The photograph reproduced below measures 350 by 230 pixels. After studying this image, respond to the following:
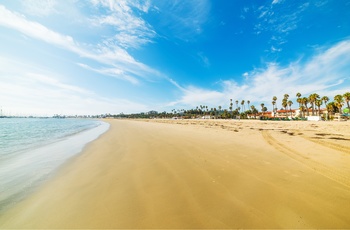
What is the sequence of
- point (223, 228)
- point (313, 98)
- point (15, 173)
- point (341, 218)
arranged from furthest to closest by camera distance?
point (313, 98) < point (15, 173) < point (341, 218) < point (223, 228)

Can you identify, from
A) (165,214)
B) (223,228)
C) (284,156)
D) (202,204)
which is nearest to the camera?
(223,228)

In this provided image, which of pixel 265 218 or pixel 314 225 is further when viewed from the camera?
pixel 265 218

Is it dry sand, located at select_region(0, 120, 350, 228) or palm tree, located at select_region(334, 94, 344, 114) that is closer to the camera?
dry sand, located at select_region(0, 120, 350, 228)

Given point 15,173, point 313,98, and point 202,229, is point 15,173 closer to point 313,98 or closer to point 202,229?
point 202,229

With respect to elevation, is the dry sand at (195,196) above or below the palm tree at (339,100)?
below

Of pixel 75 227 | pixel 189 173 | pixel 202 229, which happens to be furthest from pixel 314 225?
pixel 75 227

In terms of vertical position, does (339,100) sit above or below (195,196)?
above

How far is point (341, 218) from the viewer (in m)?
3.00

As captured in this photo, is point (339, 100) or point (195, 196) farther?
point (339, 100)

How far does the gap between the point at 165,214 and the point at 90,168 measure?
481 cm

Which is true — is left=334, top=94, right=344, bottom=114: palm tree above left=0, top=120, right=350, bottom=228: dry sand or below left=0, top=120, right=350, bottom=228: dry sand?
above

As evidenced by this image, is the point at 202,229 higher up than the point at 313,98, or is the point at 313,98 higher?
the point at 313,98

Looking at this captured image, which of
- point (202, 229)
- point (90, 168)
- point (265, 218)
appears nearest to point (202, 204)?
point (202, 229)

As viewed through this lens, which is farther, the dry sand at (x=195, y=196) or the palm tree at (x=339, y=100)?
the palm tree at (x=339, y=100)
